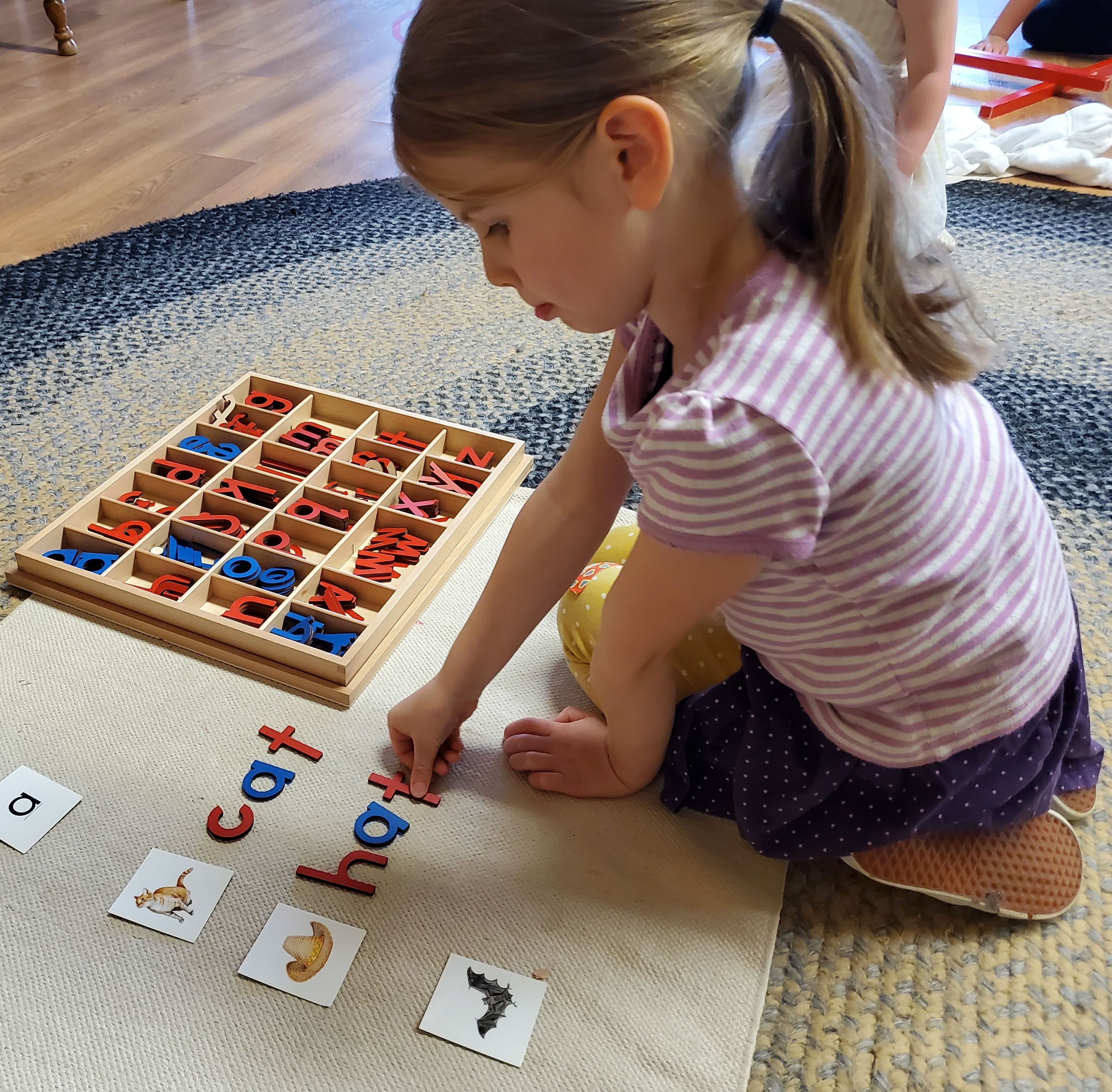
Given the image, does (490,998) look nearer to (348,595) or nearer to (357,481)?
(348,595)

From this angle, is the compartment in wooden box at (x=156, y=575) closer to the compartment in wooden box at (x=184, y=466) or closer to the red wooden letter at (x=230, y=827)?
the compartment in wooden box at (x=184, y=466)

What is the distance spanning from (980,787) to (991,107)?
7.54 feet

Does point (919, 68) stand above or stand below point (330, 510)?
above

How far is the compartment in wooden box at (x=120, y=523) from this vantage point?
112 cm

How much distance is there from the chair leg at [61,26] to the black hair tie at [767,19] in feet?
8.47

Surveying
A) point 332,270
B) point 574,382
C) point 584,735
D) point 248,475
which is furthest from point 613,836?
point 332,270

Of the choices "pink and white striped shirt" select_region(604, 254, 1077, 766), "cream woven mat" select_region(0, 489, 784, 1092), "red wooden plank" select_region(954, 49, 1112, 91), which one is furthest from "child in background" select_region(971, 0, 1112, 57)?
"cream woven mat" select_region(0, 489, 784, 1092)

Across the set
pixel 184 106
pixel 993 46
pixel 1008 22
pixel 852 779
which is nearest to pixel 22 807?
pixel 852 779

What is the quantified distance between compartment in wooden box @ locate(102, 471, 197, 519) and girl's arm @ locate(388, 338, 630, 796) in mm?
446

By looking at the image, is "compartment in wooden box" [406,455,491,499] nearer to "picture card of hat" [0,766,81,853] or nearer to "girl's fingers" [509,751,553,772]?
"girl's fingers" [509,751,553,772]

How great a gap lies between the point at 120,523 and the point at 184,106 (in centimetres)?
161

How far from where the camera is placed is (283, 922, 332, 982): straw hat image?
2.55 ft

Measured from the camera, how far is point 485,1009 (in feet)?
2.51

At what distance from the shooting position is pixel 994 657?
2.35 feet
